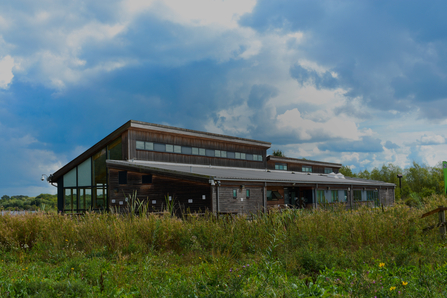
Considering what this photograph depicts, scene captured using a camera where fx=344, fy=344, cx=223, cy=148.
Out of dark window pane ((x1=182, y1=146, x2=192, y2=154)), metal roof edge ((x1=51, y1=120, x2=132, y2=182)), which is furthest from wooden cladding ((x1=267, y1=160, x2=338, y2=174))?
metal roof edge ((x1=51, y1=120, x2=132, y2=182))

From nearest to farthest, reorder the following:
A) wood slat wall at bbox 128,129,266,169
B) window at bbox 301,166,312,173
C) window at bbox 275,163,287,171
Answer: wood slat wall at bbox 128,129,266,169 < window at bbox 275,163,287,171 < window at bbox 301,166,312,173

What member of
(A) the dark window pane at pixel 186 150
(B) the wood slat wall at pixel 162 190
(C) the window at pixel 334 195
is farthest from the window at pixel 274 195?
(B) the wood slat wall at pixel 162 190

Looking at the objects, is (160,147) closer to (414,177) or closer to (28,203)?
(28,203)

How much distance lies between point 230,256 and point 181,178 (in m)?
9.86

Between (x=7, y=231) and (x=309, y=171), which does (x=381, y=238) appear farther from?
(x=309, y=171)

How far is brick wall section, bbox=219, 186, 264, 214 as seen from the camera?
16.2m

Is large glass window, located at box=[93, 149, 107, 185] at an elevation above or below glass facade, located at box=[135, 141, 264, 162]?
below

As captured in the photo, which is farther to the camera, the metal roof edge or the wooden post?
the metal roof edge

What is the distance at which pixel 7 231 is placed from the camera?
9492 mm

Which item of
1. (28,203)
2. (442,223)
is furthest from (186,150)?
(28,203)

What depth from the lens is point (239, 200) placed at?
669 inches

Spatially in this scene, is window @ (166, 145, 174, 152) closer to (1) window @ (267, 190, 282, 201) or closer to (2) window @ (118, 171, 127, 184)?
(2) window @ (118, 171, 127, 184)

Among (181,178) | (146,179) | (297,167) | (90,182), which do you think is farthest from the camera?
(297,167)

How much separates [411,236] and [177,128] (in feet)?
54.6
